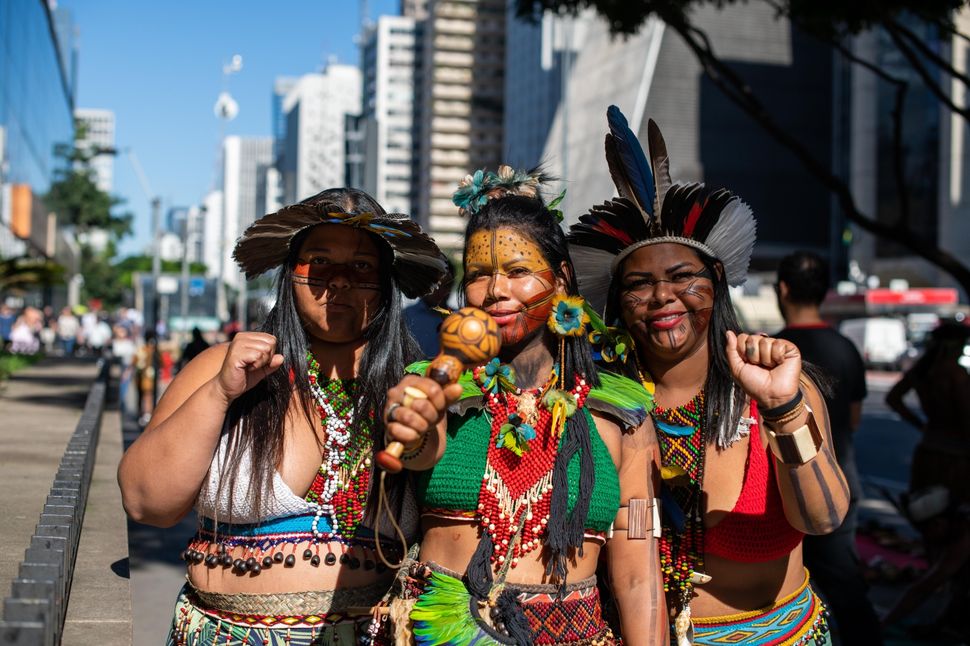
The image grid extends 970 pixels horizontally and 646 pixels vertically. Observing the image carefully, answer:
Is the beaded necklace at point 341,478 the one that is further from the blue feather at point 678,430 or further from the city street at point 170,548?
the city street at point 170,548

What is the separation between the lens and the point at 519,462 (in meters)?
2.98

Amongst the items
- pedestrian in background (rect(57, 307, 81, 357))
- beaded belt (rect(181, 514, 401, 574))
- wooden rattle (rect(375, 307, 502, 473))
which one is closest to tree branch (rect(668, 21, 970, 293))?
beaded belt (rect(181, 514, 401, 574))

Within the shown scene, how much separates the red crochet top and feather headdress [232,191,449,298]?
1.10 metres

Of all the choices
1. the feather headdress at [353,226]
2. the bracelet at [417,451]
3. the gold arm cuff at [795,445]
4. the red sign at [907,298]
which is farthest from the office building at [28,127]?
the red sign at [907,298]

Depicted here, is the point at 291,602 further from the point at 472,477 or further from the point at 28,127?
the point at 28,127

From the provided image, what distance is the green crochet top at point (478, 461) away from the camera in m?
2.88

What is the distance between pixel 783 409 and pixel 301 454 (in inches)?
51.3

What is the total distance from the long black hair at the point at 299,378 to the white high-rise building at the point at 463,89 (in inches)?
4954

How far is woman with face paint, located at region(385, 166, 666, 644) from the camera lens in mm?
2842

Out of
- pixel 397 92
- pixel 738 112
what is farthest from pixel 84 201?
pixel 397 92

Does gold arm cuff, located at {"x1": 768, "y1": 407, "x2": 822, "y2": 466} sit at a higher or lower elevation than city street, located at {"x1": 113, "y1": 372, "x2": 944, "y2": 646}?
higher

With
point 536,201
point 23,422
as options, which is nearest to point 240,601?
point 536,201

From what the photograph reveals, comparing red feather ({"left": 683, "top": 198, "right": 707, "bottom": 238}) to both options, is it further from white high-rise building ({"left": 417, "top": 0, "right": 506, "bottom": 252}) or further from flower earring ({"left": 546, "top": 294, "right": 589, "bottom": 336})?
white high-rise building ({"left": 417, "top": 0, "right": 506, "bottom": 252})

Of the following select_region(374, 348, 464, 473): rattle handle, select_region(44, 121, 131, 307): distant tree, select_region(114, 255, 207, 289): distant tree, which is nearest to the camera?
select_region(374, 348, 464, 473): rattle handle
